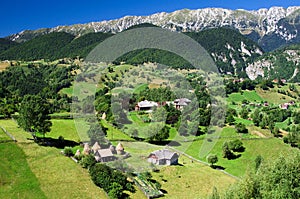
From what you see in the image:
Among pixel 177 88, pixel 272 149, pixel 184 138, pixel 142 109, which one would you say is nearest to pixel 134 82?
pixel 177 88

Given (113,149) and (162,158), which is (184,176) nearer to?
(162,158)

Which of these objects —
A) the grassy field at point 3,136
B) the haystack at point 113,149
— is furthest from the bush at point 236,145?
the grassy field at point 3,136

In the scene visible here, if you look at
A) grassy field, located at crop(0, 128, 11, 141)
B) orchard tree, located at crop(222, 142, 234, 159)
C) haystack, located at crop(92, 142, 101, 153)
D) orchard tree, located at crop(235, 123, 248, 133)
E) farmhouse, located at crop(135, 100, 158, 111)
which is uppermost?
farmhouse, located at crop(135, 100, 158, 111)

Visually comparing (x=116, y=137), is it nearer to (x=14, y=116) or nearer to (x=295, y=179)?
(x=14, y=116)

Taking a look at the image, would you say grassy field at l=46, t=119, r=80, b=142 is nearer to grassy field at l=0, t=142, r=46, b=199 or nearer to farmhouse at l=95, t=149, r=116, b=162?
farmhouse at l=95, t=149, r=116, b=162

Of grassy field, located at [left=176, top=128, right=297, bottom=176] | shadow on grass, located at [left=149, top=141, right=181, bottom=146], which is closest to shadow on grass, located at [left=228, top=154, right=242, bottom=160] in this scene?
grassy field, located at [left=176, top=128, right=297, bottom=176]

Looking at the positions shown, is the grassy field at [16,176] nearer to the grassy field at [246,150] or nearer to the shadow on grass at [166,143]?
the shadow on grass at [166,143]

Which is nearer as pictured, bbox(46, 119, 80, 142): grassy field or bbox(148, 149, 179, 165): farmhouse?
bbox(148, 149, 179, 165): farmhouse

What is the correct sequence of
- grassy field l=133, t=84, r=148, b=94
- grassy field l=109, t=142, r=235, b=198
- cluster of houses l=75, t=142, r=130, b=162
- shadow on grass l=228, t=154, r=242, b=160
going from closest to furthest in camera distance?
grassy field l=109, t=142, r=235, b=198 → cluster of houses l=75, t=142, r=130, b=162 → shadow on grass l=228, t=154, r=242, b=160 → grassy field l=133, t=84, r=148, b=94
